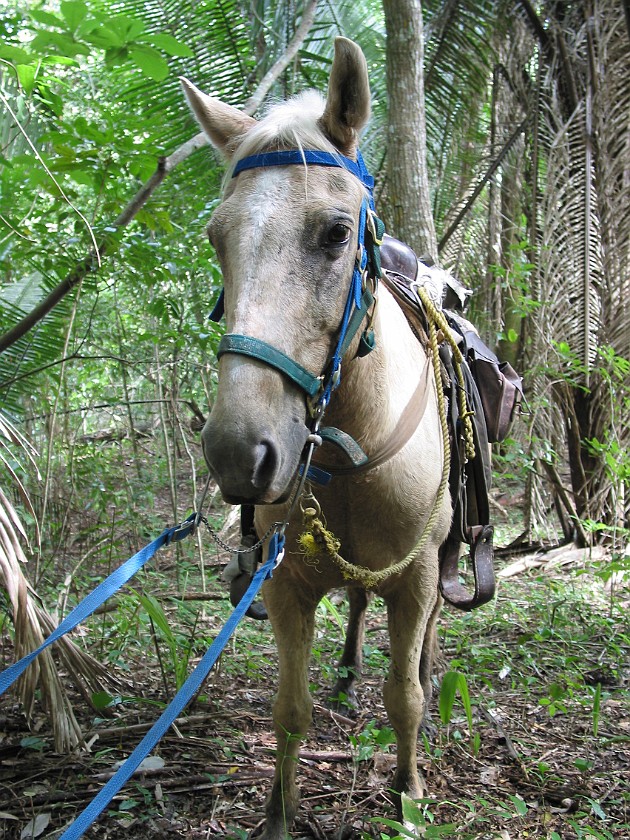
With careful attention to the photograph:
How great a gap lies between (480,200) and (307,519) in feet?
25.5

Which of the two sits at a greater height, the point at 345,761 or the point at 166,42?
the point at 166,42

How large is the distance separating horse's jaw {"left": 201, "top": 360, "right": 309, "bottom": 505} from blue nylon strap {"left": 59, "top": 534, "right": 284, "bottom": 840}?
11.7 inches

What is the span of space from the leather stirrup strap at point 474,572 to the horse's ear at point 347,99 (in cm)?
200

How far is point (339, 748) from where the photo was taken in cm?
341

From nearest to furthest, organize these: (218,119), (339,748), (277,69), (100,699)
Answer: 1. (218,119)
2. (100,699)
3. (339,748)
4. (277,69)

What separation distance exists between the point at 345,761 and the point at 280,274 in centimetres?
245

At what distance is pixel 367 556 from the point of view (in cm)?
255

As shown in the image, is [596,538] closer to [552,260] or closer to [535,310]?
[535,310]

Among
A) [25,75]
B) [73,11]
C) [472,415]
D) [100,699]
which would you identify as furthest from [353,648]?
[73,11]

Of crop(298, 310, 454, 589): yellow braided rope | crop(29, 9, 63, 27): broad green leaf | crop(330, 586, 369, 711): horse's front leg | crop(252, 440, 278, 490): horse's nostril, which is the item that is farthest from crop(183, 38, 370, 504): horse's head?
crop(330, 586, 369, 711): horse's front leg

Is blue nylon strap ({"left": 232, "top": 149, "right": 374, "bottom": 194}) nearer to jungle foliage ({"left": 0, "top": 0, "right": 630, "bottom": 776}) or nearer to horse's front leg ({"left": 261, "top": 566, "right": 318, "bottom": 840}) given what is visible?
horse's front leg ({"left": 261, "top": 566, "right": 318, "bottom": 840})

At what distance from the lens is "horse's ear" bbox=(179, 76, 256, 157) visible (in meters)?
2.28

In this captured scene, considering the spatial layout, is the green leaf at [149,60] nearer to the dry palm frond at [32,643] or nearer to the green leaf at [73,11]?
the green leaf at [73,11]

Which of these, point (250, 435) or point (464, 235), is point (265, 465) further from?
point (464, 235)
